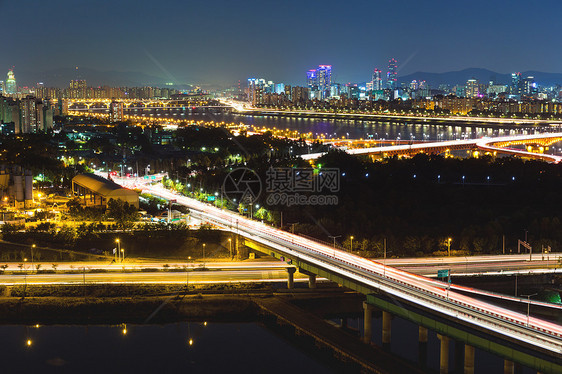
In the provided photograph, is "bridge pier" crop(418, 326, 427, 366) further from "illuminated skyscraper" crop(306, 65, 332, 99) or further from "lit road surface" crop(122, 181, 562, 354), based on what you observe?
"illuminated skyscraper" crop(306, 65, 332, 99)

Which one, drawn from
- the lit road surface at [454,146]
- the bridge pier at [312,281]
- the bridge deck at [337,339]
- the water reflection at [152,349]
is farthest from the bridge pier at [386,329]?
the lit road surface at [454,146]

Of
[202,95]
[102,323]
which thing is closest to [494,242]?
[102,323]

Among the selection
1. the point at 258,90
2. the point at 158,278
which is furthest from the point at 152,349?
the point at 258,90

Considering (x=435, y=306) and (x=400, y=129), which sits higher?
(x=400, y=129)

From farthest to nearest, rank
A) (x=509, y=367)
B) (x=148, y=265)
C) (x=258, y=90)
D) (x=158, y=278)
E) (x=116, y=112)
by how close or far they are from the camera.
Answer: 1. (x=258, y=90)
2. (x=116, y=112)
3. (x=148, y=265)
4. (x=158, y=278)
5. (x=509, y=367)

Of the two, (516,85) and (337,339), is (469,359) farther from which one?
(516,85)

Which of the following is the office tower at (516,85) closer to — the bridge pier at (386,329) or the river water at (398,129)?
the river water at (398,129)
